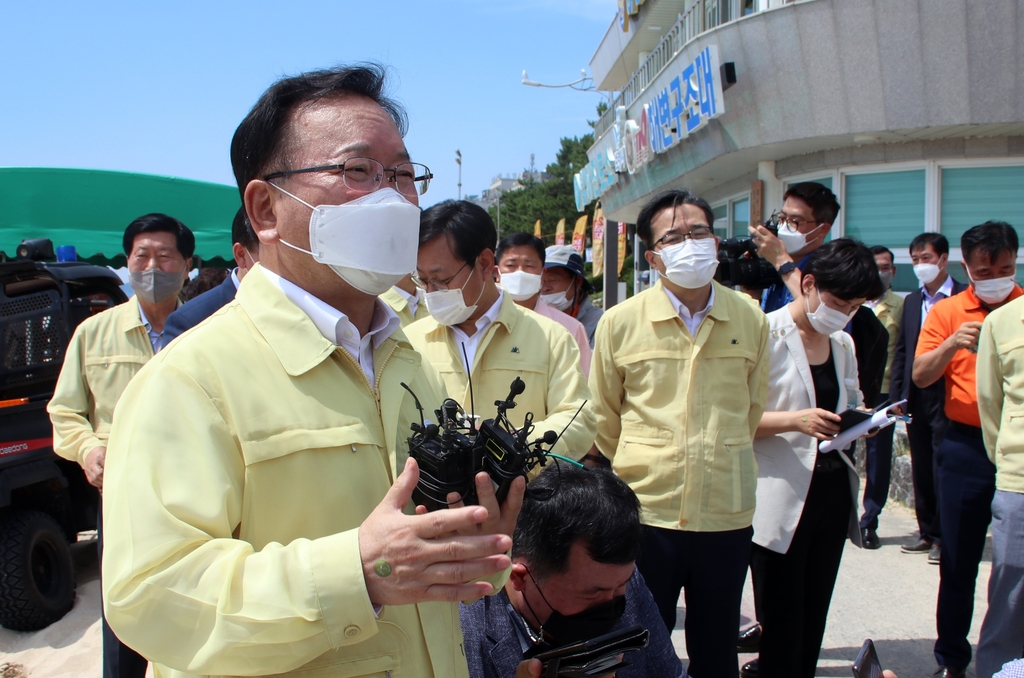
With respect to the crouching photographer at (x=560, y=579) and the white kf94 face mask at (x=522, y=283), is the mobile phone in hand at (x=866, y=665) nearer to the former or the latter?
the crouching photographer at (x=560, y=579)

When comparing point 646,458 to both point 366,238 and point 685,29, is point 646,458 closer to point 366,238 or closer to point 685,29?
point 366,238

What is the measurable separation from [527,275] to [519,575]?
2.52 m

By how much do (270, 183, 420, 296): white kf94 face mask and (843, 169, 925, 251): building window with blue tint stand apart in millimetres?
8495

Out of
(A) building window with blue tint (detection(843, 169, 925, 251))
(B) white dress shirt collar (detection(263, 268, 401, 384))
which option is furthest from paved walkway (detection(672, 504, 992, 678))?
(A) building window with blue tint (detection(843, 169, 925, 251))

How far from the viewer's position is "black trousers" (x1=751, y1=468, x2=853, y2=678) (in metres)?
3.40

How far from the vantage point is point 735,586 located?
10.1ft

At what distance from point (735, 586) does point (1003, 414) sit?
1.47 m

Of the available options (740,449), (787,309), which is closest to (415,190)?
(740,449)

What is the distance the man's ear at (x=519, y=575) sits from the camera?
222 centimetres

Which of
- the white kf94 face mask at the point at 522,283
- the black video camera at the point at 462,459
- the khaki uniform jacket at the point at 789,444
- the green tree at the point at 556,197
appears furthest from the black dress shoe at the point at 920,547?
the green tree at the point at 556,197

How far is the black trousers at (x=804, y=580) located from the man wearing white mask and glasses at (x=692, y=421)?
0.43 m

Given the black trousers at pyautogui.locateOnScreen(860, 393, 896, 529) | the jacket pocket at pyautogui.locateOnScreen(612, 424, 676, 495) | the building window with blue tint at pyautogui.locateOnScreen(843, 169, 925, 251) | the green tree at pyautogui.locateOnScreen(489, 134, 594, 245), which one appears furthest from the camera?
the green tree at pyautogui.locateOnScreen(489, 134, 594, 245)

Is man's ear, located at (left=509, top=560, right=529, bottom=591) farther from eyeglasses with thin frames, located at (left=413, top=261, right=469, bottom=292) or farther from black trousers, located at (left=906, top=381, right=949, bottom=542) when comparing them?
black trousers, located at (left=906, top=381, right=949, bottom=542)

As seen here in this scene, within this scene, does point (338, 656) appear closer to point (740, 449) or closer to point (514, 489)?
point (514, 489)
